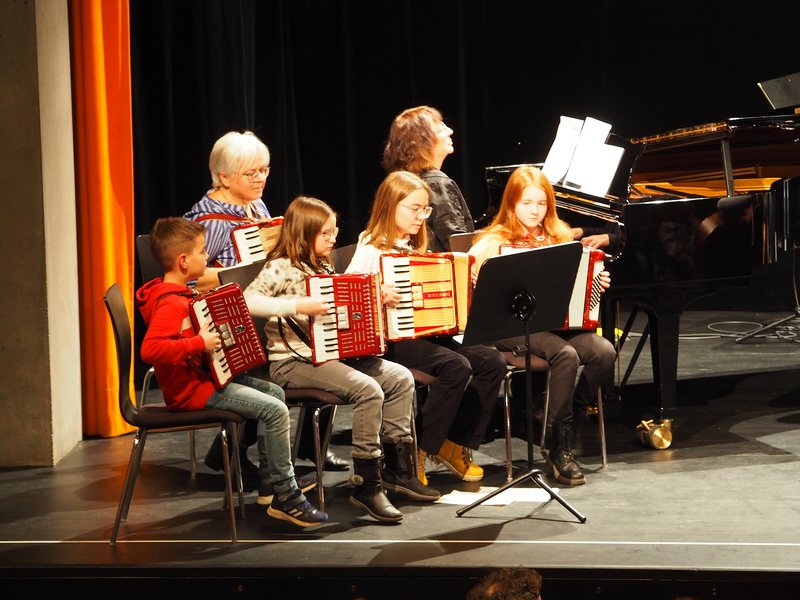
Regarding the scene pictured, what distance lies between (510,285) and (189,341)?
1.25m

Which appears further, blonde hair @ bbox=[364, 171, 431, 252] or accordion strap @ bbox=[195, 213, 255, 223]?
accordion strap @ bbox=[195, 213, 255, 223]

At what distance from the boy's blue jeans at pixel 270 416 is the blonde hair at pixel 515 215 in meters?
1.41

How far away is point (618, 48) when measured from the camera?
855 centimetres

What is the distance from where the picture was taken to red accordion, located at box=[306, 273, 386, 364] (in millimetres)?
3543

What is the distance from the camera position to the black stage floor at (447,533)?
3100 millimetres

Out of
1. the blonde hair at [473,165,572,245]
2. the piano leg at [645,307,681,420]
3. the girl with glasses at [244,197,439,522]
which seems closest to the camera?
the girl with glasses at [244,197,439,522]

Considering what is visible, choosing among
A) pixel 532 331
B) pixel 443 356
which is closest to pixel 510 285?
pixel 532 331

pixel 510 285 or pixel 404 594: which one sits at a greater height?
pixel 510 285

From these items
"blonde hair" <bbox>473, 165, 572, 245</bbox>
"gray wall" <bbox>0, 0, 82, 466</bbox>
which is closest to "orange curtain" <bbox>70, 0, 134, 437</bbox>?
"gray wall" <bbox>0, 0, 82, 466</bbox>

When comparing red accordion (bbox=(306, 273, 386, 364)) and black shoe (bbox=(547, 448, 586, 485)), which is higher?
red accordion (bbox=(306, 273, 386, 364))

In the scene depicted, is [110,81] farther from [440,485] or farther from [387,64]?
[387,64]

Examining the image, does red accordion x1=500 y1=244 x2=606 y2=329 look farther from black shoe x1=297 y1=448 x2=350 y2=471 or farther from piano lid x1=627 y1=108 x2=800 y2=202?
black shoe x1=297 y1=448 x2=350 y2=471

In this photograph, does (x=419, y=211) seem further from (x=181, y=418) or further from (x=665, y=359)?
(x=665, y=359)

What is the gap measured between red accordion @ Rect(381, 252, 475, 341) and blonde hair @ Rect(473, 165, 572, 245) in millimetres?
415
